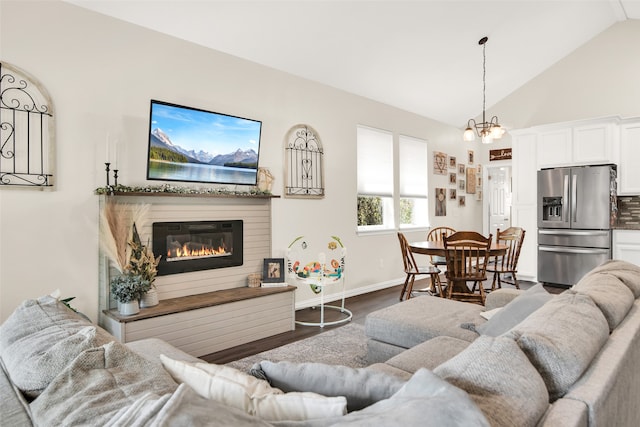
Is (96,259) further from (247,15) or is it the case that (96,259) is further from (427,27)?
(427,27)

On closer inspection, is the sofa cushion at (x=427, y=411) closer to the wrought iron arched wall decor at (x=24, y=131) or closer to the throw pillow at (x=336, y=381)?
the throw pillow at (x=336, y=381)

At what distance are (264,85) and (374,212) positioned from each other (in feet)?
8.29

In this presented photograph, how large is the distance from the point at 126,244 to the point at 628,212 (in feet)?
22.3

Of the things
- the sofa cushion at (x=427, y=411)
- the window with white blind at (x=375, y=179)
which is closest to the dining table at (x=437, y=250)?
the window with white blind at (x=375, y=179)

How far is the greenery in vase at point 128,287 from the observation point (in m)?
2.98

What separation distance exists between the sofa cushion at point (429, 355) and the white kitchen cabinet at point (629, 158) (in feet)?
17.1

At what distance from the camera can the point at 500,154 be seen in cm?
783

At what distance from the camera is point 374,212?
5.96m

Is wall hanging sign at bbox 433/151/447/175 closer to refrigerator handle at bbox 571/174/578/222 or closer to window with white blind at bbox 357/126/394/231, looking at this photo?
window with white blind at bbox 357/126/394/231

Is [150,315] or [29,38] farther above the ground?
[29,38]

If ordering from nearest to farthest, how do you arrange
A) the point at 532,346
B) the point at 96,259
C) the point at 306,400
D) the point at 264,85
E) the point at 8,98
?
the point at 306,400, the point at 532,346, the point at 8,98, the point at 96,259, the point at 264,85

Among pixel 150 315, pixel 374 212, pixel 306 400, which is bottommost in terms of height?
pixel 150 315

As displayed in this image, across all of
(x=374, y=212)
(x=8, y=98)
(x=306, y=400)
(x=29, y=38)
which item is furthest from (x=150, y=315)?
(x=374, y=212)

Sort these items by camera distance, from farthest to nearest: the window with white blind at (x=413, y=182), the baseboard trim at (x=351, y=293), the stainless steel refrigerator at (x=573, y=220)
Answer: the window with white blind at (x=413, y=182)
the stainless steel refrigerator at (x=573, y=220)
the baseboard trim at (x=351, y=293)
